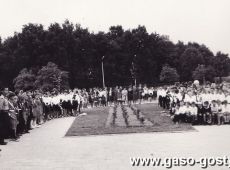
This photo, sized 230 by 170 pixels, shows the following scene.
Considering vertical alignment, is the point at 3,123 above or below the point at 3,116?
below

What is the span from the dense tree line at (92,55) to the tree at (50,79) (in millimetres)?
2854

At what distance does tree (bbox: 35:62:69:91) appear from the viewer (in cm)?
6768

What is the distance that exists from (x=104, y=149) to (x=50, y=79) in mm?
54104

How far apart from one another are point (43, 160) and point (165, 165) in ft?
12.0

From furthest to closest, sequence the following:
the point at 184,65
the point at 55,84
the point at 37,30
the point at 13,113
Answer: the point at 184,65 → the point at 37,30 → the point at 55,84 → the point at 13,113

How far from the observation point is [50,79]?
68938mm

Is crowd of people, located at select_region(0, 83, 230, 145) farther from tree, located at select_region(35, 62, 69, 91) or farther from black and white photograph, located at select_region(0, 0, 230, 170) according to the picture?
tree, located at select_region(35, 62, 69, 91)

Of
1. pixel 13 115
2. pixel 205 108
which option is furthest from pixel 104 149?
pixel 205 108

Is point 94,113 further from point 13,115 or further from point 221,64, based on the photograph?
point 221,64

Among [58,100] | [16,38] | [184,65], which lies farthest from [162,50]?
[58,100]

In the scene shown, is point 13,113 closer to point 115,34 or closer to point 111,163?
point 111,163

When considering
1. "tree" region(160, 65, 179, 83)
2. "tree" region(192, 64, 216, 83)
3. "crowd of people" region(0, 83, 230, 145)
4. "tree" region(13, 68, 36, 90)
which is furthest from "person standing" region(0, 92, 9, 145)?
"tree" region(192, 64, 216, 83)

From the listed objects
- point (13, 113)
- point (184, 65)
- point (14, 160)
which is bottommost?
point (14, 160)

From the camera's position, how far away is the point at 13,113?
19250mm
